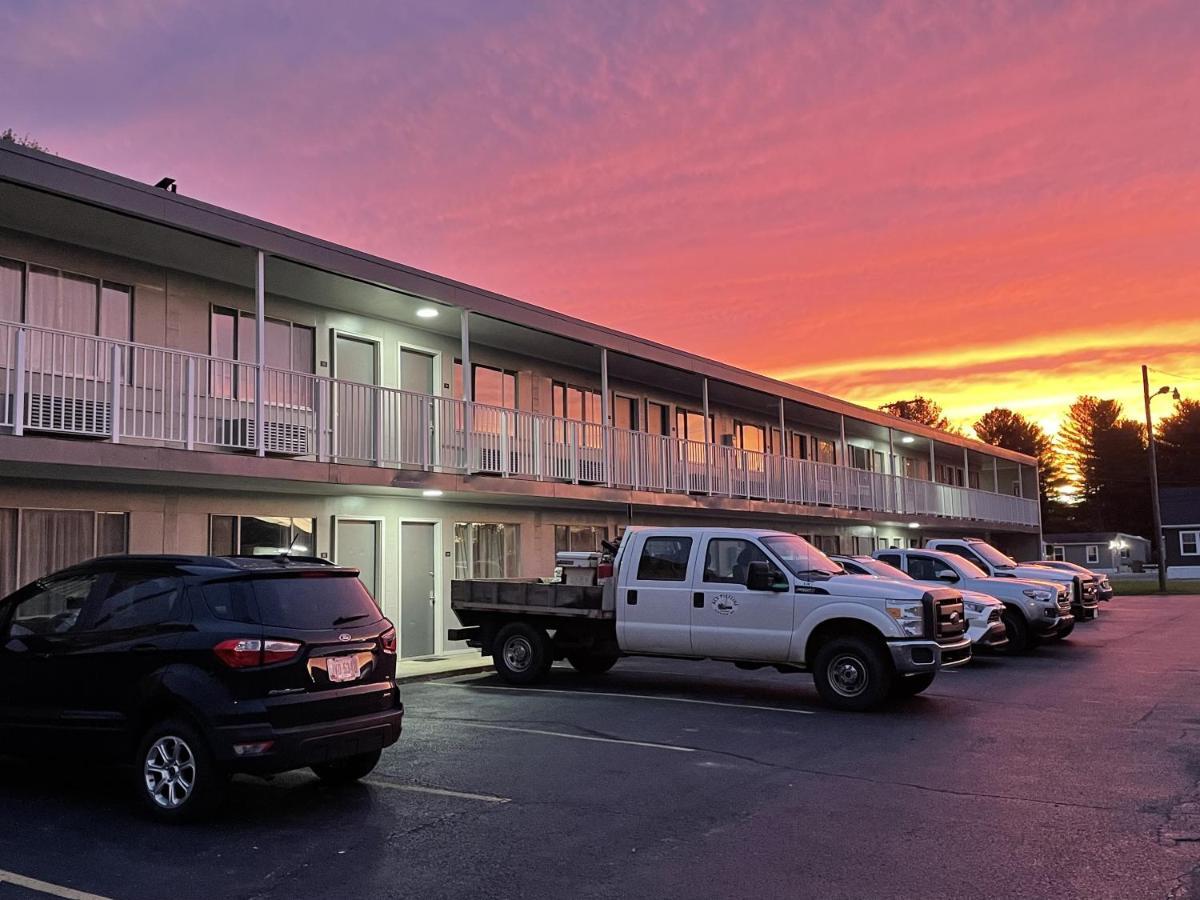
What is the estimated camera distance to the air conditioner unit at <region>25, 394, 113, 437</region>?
442 inches

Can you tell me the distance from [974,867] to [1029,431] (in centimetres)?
11583

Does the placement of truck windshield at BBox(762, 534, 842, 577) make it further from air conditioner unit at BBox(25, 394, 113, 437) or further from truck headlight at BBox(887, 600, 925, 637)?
air conditioner unit at BBox(25, 394, 113, 437)

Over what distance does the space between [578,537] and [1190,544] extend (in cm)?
6312

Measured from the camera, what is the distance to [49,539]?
13180mm

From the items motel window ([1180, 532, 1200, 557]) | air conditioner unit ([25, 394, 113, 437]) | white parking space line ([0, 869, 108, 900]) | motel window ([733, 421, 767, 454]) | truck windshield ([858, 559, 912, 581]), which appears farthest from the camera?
motel window ([1180, 532, 1200, 557])

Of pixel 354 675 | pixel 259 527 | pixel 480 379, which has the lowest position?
pixel 354 675

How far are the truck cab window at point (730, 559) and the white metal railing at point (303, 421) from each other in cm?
503

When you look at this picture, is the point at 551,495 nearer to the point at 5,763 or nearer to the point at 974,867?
the point at 5,763

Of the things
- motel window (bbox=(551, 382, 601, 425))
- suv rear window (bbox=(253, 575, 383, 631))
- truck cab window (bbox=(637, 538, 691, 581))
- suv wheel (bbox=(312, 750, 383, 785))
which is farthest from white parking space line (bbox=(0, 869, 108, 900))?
motel window (bbox=(551, 382, 601, 425))

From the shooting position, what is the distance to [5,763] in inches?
355

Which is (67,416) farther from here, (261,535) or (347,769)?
(347,769)

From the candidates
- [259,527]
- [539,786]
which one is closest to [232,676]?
[539,786]

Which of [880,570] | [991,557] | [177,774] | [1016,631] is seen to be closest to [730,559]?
[880,570]

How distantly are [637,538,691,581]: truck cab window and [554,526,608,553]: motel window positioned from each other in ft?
26.3
